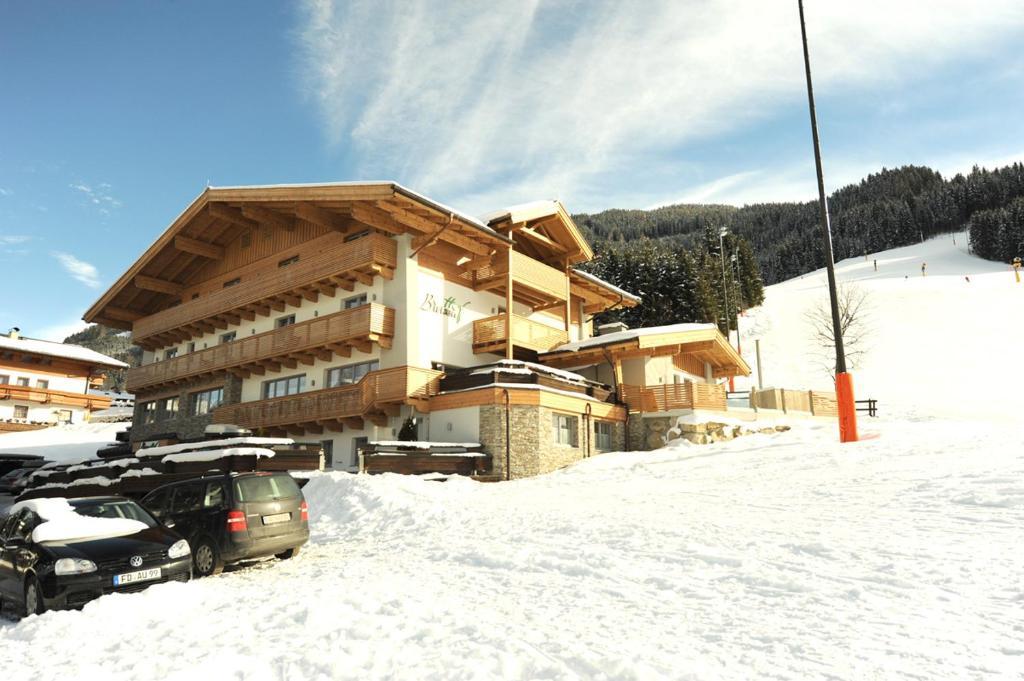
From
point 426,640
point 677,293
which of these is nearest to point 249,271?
point 426,640

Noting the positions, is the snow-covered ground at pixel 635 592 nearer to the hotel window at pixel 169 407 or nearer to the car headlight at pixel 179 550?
the car headlight at pixel 179 550

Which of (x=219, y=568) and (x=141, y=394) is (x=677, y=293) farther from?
(x=219, y=568)

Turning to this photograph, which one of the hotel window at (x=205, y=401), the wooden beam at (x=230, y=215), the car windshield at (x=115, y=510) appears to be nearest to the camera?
the car windshield at (x=115, y=510)

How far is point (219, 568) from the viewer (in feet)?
36.6

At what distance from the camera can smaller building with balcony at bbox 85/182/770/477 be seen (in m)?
24.4

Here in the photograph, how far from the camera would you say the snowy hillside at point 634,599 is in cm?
522

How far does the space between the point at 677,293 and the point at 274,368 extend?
4626 cm

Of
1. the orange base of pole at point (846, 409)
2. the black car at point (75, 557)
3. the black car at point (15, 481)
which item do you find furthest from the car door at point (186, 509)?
the black car at point (15, 481)

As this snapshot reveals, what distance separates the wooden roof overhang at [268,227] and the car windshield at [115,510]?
1573 centimetres

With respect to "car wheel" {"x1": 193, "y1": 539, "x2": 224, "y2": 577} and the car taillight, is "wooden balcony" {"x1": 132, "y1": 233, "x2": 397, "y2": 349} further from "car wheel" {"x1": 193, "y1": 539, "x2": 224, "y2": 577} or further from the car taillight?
"car wheel" {"x1": 193, "y1": 539, "x2": 224, "y2": 577}

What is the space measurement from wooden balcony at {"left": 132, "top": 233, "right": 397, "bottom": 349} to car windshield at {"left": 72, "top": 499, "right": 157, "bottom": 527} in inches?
637

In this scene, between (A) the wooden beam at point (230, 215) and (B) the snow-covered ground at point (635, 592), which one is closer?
(B) the snow-covered ground at point (635, 592)

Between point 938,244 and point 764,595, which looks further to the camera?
point 938,244

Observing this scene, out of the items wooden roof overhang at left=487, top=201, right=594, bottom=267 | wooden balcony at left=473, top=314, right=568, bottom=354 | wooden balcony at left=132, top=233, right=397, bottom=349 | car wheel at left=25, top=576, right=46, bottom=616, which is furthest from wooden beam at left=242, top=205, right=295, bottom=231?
car wheel at left=25, top=576, right=46, bottom=616
